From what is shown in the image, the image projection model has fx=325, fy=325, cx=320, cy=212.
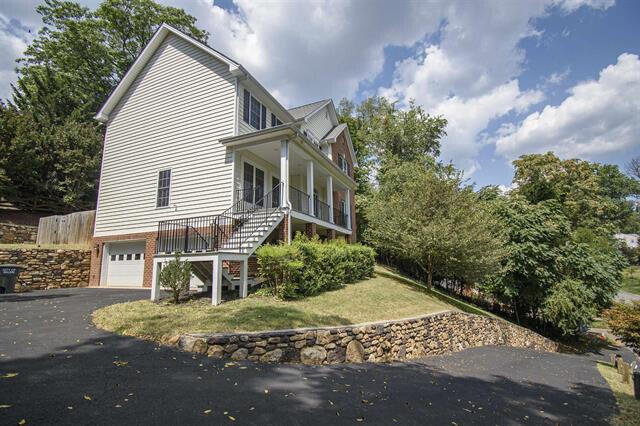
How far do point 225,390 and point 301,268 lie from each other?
544 centimetres

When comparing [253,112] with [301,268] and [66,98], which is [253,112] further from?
[66,98]

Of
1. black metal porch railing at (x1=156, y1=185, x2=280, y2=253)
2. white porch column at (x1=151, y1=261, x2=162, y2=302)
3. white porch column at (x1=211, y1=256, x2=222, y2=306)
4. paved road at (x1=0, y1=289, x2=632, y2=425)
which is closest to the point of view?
paved road at (x1=0, y1=289, x2=632, y2=425)

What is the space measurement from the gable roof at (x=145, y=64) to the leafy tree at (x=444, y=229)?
27.1 ft

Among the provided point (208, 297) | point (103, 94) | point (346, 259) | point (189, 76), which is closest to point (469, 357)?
point (346, 259)

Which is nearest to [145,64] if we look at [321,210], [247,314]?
[321,210]

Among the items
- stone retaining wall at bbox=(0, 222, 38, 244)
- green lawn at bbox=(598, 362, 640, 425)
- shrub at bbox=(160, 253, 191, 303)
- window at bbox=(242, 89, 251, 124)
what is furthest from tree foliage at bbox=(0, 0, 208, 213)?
green lawn at bbox=(598, 362, 640, 425)

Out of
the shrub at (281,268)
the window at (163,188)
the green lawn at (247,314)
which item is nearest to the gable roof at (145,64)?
Answer: the window at (163,188)

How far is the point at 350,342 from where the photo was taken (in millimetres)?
7664

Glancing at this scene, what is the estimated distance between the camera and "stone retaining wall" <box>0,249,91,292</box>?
13102mm

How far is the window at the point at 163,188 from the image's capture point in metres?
14.6

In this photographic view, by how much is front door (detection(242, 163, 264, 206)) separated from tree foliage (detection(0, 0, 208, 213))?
1452 cm

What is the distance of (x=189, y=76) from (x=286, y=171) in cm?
744

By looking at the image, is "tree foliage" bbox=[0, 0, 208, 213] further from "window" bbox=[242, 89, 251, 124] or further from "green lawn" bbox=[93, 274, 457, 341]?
"green lawn" bbox=[93, 274, 457, 341]

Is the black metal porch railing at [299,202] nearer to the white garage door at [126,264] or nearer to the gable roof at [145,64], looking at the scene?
the gable roof at [145,64]
